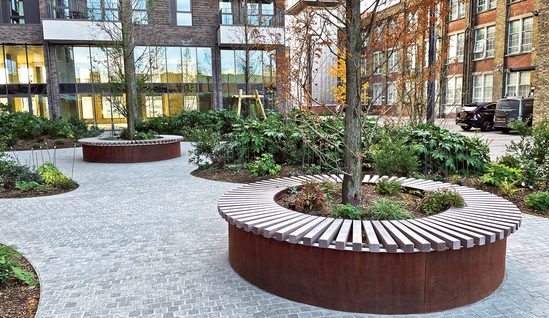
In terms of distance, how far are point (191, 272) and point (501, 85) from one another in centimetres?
3400

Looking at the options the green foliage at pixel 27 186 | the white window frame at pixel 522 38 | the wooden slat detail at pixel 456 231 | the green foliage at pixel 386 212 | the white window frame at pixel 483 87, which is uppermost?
the white window frame at pixel 522 38

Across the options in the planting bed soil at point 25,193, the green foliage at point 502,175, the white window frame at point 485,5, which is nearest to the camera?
the green foliage at point 502,175

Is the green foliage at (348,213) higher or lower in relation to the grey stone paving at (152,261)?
higher

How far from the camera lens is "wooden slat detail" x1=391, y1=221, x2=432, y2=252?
3.19 metres

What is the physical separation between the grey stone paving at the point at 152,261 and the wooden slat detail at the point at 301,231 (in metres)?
0.60

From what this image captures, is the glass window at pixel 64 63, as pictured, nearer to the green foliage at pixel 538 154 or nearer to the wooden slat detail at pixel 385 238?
the green foliage at pixel 538 154

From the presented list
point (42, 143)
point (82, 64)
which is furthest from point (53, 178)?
point (82, 64)

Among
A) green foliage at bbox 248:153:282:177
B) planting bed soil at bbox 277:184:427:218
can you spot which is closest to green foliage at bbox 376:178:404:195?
planting bed soil at bbox 277:184:427:218

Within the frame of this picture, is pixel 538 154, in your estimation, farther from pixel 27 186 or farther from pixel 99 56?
pixel 99 56

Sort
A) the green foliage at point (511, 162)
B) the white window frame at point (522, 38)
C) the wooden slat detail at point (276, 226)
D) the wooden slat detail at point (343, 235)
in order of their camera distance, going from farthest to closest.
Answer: the white window frame at point (522, 38), the green foliage at point (511, 162), the wooden slat detail at point (276, 226), the wooden slat detail at point (343, 235)

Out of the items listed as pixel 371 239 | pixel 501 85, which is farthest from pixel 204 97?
pixel 371 239

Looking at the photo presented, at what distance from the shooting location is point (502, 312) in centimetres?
336

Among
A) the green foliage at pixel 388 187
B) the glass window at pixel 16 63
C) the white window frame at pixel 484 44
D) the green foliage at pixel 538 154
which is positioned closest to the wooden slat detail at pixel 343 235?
the green foliage at pixel 388 187

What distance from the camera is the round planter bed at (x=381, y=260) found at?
331 cm
